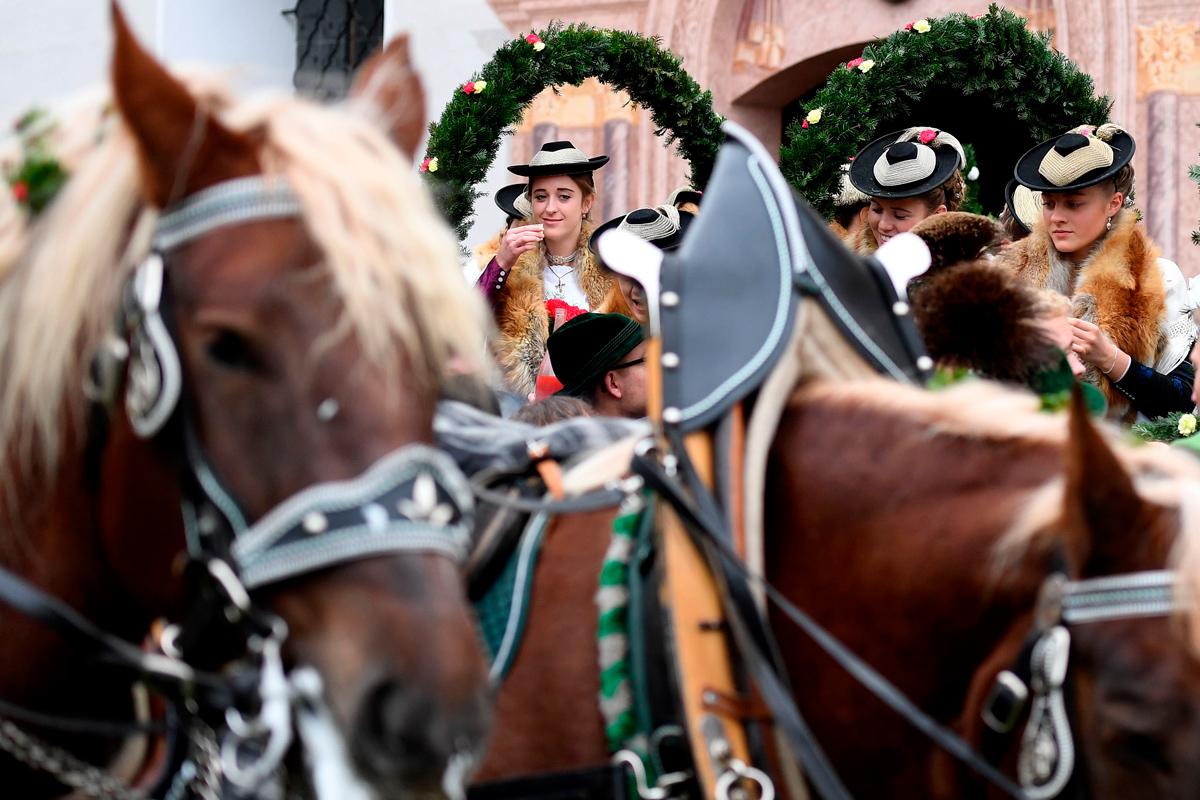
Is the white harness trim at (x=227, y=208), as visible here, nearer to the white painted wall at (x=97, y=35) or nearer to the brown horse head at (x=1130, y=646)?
the brown horse head at (x=1130, y=646)

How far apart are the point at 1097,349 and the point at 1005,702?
2386mm

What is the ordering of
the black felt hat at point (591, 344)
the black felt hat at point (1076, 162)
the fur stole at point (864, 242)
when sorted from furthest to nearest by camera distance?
1. the fur stole at point (864, 242)
2. the black felt hat at point (1076, 162)
3. the black felt hat at point (591, 344)

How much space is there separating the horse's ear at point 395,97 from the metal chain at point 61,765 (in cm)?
81

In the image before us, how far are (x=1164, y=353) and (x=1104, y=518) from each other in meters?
2.98

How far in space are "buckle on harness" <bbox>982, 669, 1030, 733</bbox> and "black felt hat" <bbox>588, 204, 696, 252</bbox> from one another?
3483mm

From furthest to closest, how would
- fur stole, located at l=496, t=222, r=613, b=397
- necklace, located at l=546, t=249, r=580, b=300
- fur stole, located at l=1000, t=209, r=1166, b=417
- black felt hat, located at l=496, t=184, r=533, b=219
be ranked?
black felt hat, located at l=496, t=184, r=533, b=219, necklace, located at l=546, t=249, r=580, b=300, fur stole, located at l=496, t=222, r=613, b=397, fur stole, located at l=1000, t=209, r=1166, b=417

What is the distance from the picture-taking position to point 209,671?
63.7 inches

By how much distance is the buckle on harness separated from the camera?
1804 mm

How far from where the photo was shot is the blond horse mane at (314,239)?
5.14ft

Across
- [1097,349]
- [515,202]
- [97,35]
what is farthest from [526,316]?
[97,35]

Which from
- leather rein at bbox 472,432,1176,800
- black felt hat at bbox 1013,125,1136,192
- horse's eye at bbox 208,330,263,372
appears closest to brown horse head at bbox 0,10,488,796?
horse's eye at bbox 208,330,263,372

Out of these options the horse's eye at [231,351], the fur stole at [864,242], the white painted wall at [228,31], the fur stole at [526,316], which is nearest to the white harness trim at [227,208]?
the horse's eye at [231,351]

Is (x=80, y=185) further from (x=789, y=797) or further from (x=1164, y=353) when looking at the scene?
(x=1164, y=353)

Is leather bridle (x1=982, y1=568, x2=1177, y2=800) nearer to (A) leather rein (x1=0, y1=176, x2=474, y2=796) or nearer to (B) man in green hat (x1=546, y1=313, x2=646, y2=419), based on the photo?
(A) leather rein (x1=0, y1=176, x2=474, y2=796)
